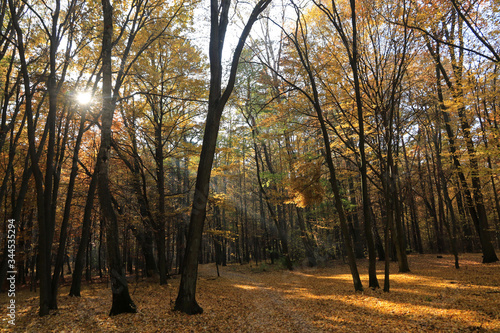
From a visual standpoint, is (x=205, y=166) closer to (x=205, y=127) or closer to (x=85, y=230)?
(x=205, y=127)

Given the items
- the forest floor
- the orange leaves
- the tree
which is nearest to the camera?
the forest floor

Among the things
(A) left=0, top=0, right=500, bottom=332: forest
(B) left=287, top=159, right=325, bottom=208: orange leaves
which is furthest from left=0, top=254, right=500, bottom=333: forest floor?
(B) left=287, top=159, right=325, bottom=208: orange leaves

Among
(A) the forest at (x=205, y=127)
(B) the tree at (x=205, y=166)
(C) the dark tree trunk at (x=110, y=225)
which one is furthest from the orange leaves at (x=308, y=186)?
(C) the dark tree trunk at (x=110, y=225)

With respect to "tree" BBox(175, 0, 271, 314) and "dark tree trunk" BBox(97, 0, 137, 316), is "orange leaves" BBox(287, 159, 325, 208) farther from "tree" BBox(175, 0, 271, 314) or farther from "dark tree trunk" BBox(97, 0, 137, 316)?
"dark tree trunk" BBox(97, 0, 137, 316)

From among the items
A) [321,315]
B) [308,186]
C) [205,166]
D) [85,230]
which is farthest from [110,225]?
[308,186]

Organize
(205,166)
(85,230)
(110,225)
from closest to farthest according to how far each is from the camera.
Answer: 1. (110,225)
2. (205,166)
3. (85,230)

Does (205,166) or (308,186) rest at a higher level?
(205,166)

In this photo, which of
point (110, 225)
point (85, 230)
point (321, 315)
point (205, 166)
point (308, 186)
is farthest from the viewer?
point (308, 186)

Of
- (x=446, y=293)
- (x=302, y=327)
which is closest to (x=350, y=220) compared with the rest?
(x=446, y=293)

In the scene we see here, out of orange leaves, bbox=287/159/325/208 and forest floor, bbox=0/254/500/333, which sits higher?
orange leaves, bbox=287/159/325/208

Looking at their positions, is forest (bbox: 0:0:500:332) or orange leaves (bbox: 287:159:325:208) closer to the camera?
forest (bbox: 0:0:500:332)

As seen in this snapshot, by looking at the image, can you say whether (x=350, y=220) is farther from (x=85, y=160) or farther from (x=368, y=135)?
(x=85, y=160)

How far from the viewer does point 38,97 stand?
9.47 m

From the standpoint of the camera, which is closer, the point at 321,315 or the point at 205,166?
the point at 321,315
